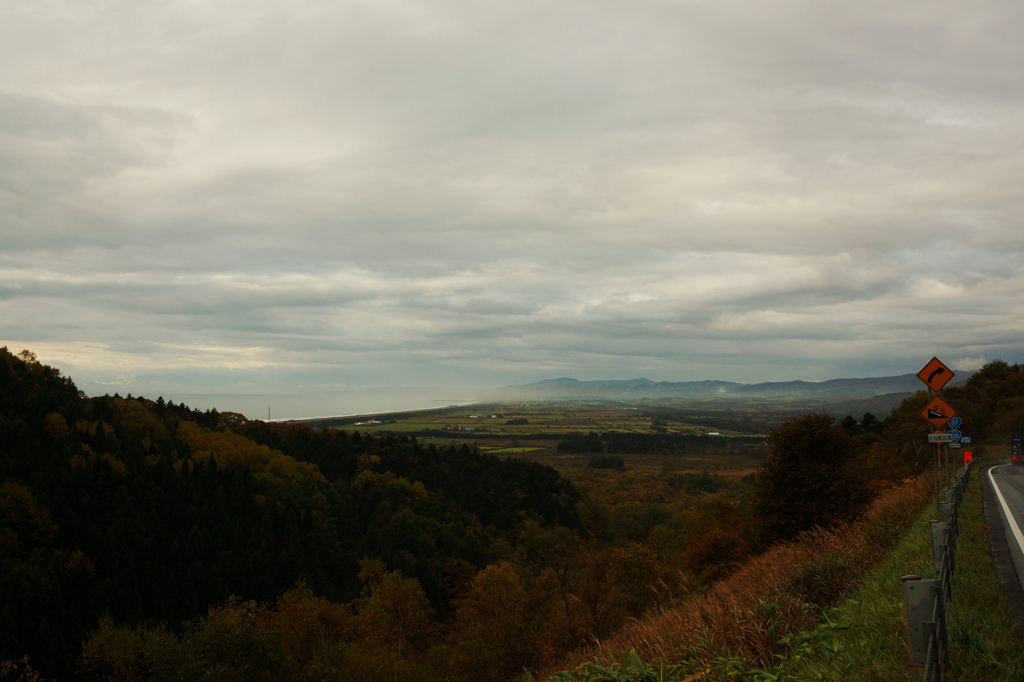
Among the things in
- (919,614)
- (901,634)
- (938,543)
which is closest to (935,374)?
(938,543)

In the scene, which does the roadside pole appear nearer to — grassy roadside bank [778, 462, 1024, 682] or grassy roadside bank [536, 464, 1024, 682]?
grassy roadside bank [778, 462, 1024, 682]

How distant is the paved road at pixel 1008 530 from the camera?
9.78 meters

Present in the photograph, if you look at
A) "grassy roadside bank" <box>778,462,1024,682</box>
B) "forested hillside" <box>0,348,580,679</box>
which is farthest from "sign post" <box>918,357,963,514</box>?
"forested hillside" <box>0,348,580,679</box>

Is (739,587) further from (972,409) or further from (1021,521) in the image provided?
(972,409)

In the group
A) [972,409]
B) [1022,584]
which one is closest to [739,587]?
[1022,584]

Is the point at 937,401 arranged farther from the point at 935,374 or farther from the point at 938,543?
the point at 938,543

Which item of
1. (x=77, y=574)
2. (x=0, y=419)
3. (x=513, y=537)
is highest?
(x=0, y=419)

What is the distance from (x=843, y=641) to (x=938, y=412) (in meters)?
11.2

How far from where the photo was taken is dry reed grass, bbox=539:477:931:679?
8.62 meters

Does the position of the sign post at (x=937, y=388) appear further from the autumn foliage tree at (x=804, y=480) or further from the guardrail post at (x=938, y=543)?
the autumn foliage tree at (x=804, y=480)

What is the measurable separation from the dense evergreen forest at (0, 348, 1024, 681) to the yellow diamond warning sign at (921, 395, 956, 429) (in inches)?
311

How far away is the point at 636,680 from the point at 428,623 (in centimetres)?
7097

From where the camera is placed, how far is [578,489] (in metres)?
131

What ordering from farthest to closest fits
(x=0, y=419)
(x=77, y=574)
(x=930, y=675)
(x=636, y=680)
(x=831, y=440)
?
1. (x=0, y=419)
2. (x=77, y=574)
3. (x=831, y=440)
4. (x=636, y=680)
5. (x=930, y=675)
